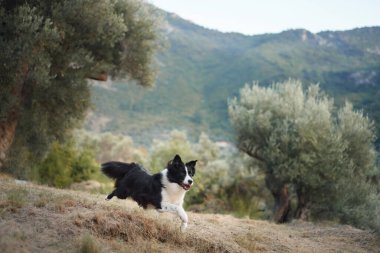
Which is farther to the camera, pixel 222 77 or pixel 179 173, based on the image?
pixel 222 77

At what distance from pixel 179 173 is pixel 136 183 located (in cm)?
159

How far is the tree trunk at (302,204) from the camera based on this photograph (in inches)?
1024

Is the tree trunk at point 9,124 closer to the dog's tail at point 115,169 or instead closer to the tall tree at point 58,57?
the tall tree at point 58,57

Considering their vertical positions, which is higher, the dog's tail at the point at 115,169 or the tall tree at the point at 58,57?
the tall tree at the point at 58,57

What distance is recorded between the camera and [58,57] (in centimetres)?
1906

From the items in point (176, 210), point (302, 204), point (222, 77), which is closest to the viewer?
point (176, 210)

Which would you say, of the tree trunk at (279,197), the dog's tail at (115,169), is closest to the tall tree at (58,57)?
the dog's tail at (115,169)

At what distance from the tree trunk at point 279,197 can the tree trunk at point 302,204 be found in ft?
2.79

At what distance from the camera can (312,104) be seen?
27.7 m

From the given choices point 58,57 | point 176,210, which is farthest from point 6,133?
point 176,210

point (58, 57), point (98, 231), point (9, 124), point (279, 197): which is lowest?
point (279, 197)

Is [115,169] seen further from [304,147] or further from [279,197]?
[279,197]

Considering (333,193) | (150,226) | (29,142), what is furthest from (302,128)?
(150,226)

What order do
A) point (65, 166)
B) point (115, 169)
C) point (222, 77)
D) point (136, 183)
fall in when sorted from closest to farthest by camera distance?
1. point (136, 183)
2. point (115, 169)
3. point (65, 166)
4. point (222, 77)
